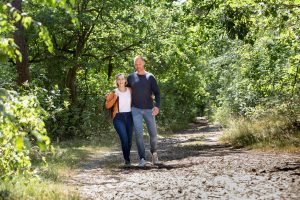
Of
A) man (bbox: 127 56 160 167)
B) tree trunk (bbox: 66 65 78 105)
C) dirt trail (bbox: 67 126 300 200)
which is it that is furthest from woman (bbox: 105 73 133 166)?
tree trunk (bbox: 66 65 78 105)

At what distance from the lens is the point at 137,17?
67.9 feet

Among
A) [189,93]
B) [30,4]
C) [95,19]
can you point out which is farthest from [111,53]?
[189,93]

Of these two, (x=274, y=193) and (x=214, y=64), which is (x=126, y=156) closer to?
(x=274, y=193)

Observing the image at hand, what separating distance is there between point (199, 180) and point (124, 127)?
279cm

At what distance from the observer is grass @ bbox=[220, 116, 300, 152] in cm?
1198

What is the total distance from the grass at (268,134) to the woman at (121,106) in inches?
161

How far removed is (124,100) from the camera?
9.74 metres

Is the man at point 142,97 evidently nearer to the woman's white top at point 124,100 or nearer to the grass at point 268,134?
the woman's white top at point 124,100

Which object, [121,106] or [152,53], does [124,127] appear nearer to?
[121,106]

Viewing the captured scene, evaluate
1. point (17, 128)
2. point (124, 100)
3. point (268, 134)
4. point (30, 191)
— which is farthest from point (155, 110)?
point (17, 128)

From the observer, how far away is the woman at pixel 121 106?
31.8 feet

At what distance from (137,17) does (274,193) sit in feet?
51.0

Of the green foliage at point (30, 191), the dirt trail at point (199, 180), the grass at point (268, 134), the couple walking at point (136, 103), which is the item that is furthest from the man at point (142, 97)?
the grass at point (268, 134)

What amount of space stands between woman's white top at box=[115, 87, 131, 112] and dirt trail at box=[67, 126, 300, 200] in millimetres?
1206
